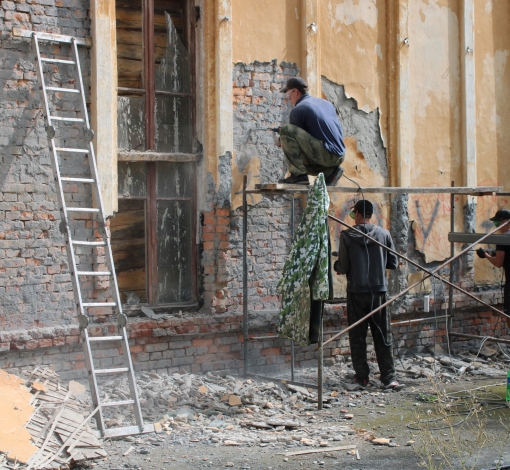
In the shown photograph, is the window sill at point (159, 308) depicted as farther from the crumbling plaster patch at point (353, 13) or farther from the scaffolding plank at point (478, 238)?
the crumbling plaster patch at point (353, 13)

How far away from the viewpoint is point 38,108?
226 inches

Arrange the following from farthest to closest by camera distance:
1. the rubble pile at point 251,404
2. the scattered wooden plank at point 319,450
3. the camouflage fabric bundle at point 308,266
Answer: the camouflage fabric bundle at point 308,266 < the rubble pile at point 251,404 < the scattered wooden plank at point 319,450

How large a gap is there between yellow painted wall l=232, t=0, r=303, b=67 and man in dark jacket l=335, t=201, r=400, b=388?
6.48ft

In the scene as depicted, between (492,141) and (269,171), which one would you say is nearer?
(269,171)

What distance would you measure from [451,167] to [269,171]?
2.68 m

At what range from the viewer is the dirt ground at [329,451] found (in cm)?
436

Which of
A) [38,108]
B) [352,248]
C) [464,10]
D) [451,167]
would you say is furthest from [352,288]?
[464,10]

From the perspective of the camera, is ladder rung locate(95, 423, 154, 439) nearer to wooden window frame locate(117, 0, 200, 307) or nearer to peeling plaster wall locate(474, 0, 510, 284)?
wooden window frame locate(117, 0, 200, 307)

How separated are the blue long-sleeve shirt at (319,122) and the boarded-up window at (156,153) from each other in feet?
4.61

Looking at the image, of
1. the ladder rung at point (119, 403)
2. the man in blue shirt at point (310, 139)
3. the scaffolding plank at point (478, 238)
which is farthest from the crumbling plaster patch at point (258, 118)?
the ladder rung at point (119, 403)

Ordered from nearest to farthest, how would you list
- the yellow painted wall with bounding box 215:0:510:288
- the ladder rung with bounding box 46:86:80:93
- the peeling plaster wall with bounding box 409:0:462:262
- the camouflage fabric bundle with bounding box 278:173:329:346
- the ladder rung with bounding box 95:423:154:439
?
the ladder rung with bounding box 95:423:154:439 → the camouflage fabric bundle with bounding box 278:173:329:346 → the ladder rung with bounding box 46:86:80:93 → the yellow painted wall with bounding box 215:0:510:288 → the peeling plaster wall with bounding box 409:0:462:262

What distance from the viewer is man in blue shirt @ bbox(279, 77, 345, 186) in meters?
5.79

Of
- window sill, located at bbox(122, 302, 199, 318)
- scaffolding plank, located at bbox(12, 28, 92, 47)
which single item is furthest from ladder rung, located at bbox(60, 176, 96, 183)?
window sill, located at bbox(122, 302, 199, 318)

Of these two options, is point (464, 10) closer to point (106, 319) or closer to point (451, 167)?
point (451, 167)
